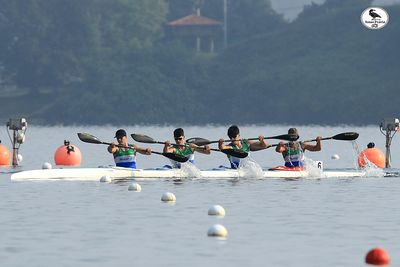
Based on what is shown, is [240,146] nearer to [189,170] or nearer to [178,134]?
[189,170]

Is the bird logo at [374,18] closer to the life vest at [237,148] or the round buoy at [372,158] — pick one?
the round buoy at [372,158]

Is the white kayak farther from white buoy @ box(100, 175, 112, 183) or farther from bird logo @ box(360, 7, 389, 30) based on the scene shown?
bird logo @ box(360, 7, 389, 30)

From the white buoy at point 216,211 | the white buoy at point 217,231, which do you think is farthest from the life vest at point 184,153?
the white buoy at point 217,231

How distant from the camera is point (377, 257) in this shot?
22359mm

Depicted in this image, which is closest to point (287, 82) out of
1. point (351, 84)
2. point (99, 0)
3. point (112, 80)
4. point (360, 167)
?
point (351, 84)

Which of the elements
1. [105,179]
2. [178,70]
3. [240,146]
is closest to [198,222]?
[105,179]

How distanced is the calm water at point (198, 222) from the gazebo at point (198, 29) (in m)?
124

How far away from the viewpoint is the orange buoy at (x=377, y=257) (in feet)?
73.3

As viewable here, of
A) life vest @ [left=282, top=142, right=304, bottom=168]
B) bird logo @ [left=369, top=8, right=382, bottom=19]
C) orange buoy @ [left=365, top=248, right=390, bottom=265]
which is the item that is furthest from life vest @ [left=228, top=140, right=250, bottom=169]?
bird logo @ [left=369, top=8, right=382, bottom=19]

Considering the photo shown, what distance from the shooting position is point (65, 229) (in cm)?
2755

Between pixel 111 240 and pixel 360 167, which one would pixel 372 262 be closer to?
pixel 111 240

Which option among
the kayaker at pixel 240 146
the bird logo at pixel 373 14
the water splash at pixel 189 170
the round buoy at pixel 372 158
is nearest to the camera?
the water splash at pixel 189 170

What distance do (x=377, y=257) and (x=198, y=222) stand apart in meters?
7.39

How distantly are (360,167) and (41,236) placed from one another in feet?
78.9
